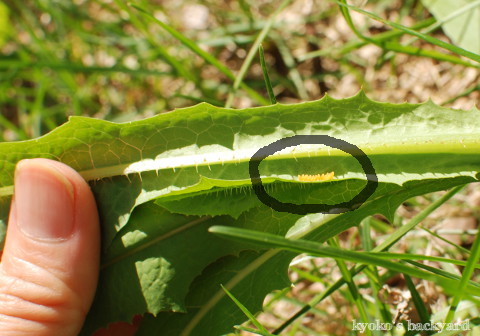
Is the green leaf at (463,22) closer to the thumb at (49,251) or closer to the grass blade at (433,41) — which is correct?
the grass blade at (433,41)

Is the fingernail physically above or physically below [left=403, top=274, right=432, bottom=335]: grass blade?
above

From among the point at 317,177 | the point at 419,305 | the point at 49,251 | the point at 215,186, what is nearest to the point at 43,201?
the point at 49,251

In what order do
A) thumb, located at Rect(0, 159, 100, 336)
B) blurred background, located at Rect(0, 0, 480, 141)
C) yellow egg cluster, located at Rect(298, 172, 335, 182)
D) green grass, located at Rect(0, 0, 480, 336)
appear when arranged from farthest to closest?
blurred background, located at Rect(0, 0, 480, 141)
green grass, located at Rect(0, 0, 480, 336)
thumb, located at Rect(0, 159, 100, 336)
yellow egg cluster, located at Rect(298, 172, 335, 182)

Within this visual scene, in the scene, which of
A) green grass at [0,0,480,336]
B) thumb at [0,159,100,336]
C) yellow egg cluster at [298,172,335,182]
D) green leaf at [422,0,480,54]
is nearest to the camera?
yellow egg cluster at [298,172,335,182]

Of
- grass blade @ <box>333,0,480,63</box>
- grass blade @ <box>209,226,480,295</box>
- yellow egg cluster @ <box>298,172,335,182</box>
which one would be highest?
grass blade @ <box>333,0,480,63</box>

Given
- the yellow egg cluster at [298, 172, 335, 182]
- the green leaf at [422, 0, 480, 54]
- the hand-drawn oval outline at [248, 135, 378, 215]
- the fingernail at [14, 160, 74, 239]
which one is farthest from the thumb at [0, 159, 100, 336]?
the green leaf at [422, 0, 480, 54]

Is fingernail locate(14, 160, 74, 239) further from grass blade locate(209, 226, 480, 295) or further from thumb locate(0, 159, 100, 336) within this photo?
grass blade locate(209, 226, 480, 295)

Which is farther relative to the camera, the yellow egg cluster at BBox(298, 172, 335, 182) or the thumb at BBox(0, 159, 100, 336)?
the thumb at BBox(0, 159, 100, 336)

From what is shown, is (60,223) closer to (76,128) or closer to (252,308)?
(76,128)

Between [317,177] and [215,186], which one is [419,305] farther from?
[215,186]
